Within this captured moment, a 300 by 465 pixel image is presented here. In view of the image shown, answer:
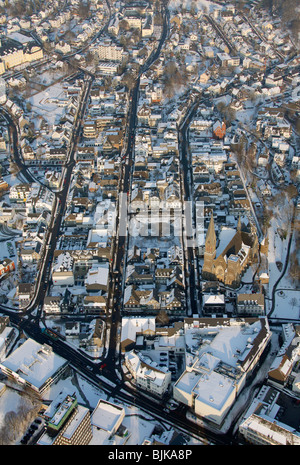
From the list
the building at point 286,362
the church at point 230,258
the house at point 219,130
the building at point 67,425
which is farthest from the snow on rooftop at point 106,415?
the house at point 219,130

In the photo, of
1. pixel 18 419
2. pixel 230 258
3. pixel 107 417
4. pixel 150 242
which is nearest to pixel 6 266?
pixel 150 242

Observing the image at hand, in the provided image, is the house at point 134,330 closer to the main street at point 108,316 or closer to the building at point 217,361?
the main street at point 108,316

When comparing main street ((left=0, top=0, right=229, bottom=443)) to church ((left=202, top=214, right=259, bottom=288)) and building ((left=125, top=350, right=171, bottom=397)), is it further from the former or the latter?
church ((left=202, top=214, right=259, bottom=288))

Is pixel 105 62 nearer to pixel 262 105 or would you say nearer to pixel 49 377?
pixel 262 105

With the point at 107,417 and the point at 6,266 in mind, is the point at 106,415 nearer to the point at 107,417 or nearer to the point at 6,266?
the point at 107,417

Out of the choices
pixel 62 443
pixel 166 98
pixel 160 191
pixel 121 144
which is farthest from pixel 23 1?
pixel 62 443

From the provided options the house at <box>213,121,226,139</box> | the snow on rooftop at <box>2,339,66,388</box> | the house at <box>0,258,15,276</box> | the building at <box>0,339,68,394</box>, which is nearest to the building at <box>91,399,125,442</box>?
the building at <box>0,339,68,394</box>

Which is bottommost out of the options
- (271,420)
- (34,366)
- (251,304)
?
(271,420)
